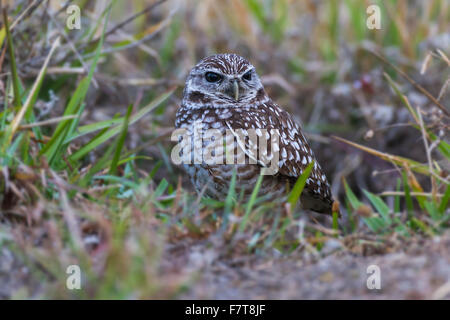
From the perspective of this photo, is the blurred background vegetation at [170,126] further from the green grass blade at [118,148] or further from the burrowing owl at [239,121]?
the burrowing owl at [239,121]

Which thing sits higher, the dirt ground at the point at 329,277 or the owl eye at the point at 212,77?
the owl eye at the point at 212,77

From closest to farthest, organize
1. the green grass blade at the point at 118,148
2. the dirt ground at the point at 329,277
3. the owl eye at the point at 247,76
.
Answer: the dirt ground at the point at 329,277 < the green grass blade at the point at 118,148 < the owl eye at the point at 247,76

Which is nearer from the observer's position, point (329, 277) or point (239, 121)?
point (329, 277)

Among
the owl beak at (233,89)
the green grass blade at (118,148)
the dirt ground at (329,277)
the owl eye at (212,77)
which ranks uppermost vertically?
the owl eye at (212,77)

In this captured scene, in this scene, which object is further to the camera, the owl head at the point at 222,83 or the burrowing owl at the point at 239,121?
the owl head at the point at 222,83

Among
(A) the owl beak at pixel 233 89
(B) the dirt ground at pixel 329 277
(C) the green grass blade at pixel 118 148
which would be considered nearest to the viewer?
(B) the dirt ground at pixel 329 277

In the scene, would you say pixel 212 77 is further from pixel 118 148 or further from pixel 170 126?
pixel 170 126

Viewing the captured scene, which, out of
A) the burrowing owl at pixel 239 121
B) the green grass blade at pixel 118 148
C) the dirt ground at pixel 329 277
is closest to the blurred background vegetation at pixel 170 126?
the green grass blade at pixel 118 148

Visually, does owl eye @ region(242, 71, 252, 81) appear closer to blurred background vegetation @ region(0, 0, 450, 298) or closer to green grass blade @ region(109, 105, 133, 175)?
blurred background vegetation @ region(0, 0, 450, 298)

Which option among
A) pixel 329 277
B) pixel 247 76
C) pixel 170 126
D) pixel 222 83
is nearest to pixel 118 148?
pixel 222 83
